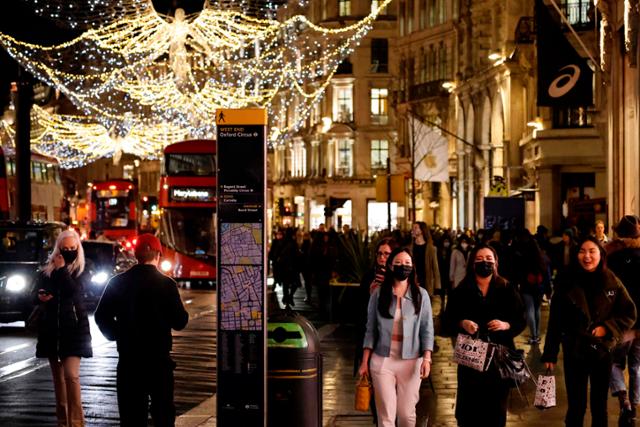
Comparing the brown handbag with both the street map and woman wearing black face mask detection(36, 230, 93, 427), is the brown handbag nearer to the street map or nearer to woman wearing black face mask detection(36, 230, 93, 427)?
the street map

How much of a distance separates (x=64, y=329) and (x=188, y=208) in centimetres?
2733

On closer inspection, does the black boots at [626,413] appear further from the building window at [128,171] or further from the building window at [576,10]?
the building window at [128,171]

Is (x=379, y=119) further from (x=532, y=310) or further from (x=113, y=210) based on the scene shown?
(x=532, y=310)

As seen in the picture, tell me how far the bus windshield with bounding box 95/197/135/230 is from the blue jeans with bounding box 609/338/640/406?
163 feet

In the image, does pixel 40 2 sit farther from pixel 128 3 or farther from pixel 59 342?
pixel 59 342

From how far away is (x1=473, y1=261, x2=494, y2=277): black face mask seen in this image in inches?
385

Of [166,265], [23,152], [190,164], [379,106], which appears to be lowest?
[166,265]

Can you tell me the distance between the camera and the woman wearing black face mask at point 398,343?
31.6 feet

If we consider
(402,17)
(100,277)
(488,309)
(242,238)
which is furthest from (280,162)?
(488,309)

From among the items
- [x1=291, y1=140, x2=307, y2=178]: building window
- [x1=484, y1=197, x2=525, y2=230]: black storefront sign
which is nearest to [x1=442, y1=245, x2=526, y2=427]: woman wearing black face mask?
[x1=484, y1=197, x2=525, y2=230]: black storefront sign

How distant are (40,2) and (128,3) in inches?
84.3

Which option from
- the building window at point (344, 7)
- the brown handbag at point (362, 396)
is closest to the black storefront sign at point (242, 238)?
the brown handbag at point (362, 396)

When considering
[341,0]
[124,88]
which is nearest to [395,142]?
[341,0]

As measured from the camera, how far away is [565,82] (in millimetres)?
30531
